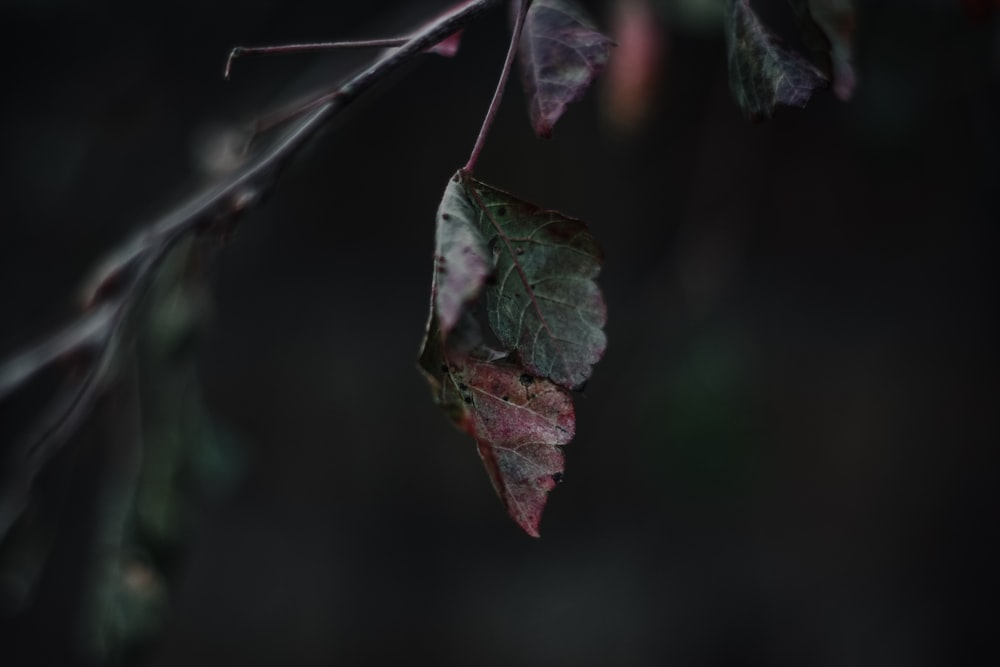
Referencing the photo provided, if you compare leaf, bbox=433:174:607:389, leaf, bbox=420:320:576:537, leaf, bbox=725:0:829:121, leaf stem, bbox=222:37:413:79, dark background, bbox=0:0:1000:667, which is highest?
leaf stem, bbox=222:37:413:79

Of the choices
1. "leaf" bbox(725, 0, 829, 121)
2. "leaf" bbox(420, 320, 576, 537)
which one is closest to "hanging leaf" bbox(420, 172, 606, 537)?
"leaf" bbox(420, 320, 576, 537)

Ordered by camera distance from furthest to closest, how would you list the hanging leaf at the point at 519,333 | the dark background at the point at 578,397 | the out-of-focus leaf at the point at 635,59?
the dark background at the point at 578,397, the out-of-focus leaf at the point at 635,59, the hanging leaf at the point at 519,333

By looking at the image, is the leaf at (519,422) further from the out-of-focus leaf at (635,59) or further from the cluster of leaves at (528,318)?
the out-of-focus leaf at (635,59)

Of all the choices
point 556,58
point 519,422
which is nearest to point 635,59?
point 556,58

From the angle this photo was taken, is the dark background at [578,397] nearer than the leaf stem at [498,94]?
No

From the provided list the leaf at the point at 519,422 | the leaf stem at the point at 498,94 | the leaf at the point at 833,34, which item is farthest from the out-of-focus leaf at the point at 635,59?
the leaf at the point at 519,422

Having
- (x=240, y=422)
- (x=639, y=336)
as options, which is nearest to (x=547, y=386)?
A: (x=639, y=336)

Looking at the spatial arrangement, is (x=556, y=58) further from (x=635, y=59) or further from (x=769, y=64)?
(x=635, y=59)

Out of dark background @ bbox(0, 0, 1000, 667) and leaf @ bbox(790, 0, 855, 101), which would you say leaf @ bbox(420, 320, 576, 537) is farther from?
dark background @ bbox(0, 0, 1000, 667)
